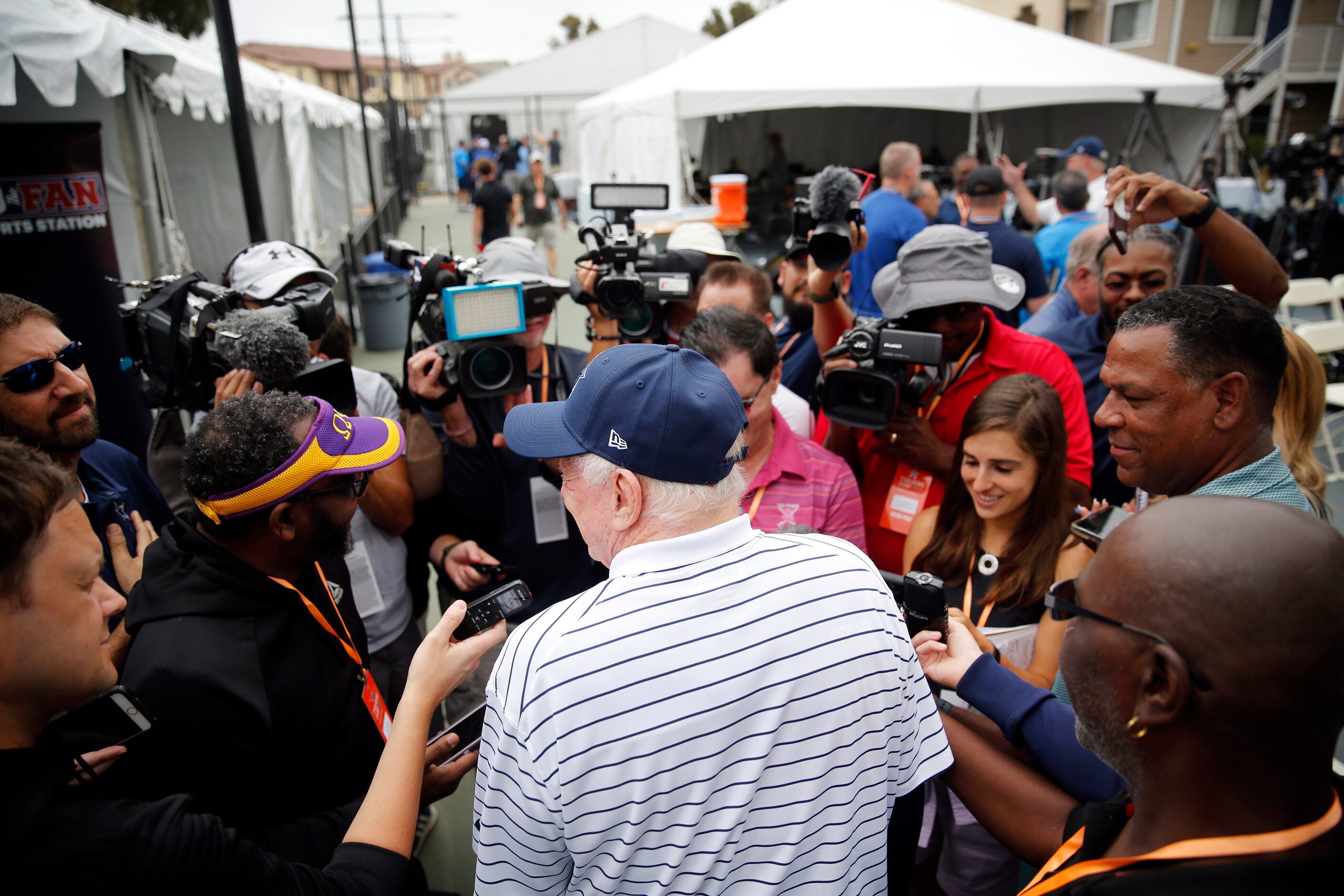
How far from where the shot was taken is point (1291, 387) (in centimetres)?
237

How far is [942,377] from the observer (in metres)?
2.52

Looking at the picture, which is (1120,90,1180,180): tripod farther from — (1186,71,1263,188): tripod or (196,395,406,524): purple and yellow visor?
(196,395,406,524): purple and yellow visor

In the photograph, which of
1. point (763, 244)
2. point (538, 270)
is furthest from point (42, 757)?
point (763, 244)

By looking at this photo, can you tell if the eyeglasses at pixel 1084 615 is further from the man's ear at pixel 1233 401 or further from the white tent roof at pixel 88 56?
the white tent roof at pixel 88 56

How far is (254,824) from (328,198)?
16.4 meters

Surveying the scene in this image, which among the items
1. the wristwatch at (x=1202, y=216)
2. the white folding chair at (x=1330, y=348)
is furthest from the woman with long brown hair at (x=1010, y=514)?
the white folding chair at (x=1330, y=348)

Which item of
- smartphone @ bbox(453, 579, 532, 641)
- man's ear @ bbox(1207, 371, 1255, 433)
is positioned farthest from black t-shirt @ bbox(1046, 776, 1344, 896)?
smartphone @ bbox(453, 579, 532, 641)

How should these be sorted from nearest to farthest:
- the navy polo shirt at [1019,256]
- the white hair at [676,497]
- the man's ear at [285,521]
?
the white hair at [676,497]
the man's ear at [285,521]
the navy polo shirt at [1019,256]

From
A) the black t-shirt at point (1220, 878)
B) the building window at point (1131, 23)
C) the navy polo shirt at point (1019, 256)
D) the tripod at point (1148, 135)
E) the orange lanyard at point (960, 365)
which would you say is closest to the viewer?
the black t-shirt at point (1220, 878)

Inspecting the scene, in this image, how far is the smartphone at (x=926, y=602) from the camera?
1.50 metres

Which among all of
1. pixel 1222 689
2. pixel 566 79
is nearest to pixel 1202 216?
pixel 1222 689

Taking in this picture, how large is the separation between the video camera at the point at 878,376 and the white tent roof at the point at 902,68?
944cm

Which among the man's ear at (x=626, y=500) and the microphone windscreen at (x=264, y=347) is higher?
the microphone windscreen at (x=264, y=347)

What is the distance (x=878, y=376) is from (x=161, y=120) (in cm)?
905
